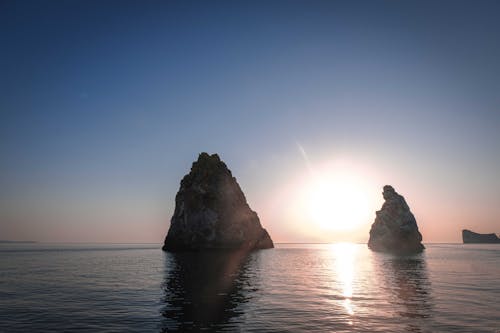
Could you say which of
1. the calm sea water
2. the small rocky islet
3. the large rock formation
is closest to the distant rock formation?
the small rocky islet

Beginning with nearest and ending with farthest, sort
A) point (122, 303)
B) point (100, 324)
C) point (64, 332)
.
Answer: point (64, 332), point (100, 324), point (122, 303)

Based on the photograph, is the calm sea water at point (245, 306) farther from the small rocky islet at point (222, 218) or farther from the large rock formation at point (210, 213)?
the small rocky islet at point (222, 218)

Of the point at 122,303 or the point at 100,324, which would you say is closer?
the point at 100,324

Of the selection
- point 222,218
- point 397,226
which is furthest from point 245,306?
point 397,226

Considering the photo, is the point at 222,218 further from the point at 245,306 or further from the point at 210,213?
the point at 245,306

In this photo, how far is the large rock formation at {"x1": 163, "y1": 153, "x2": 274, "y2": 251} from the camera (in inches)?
4656

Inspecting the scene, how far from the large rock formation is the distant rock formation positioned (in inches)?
2135

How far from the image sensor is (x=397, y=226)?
13325 cm

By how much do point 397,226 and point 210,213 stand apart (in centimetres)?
7291

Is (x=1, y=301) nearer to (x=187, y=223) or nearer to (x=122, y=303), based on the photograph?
(x=122, y=303)

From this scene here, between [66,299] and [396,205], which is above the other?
[396,205]

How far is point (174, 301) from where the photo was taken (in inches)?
1082

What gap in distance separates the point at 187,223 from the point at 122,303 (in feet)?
309

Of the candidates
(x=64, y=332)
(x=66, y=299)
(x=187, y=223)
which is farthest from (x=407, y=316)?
(x=187, y=223)
